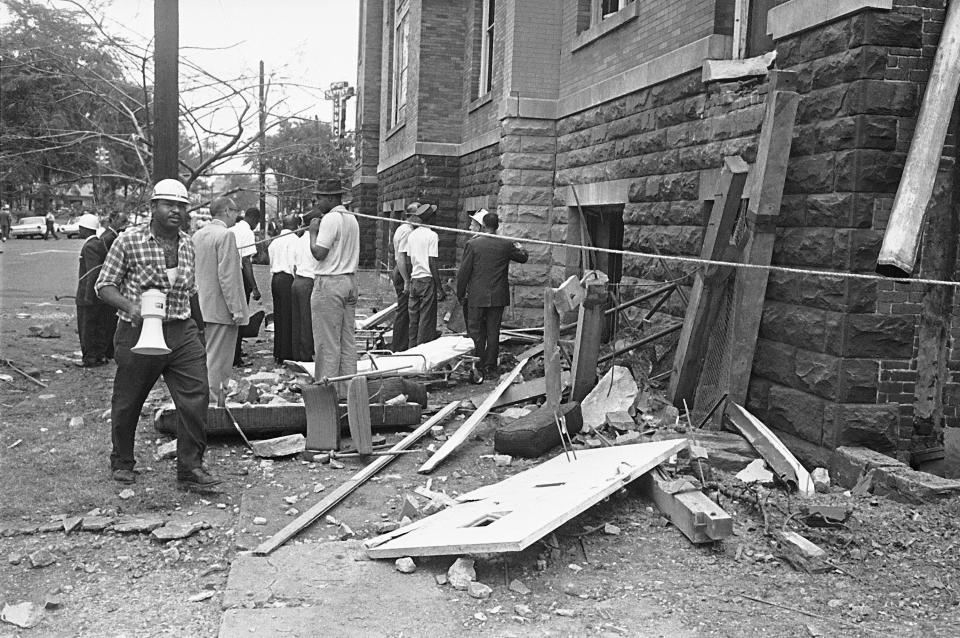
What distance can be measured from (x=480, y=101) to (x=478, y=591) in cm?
1440

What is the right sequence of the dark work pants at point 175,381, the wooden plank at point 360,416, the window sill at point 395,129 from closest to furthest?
1. the dark work pants at point 175,381
2. the wooden plank at point 360,416
3. the window sill at point 395,129

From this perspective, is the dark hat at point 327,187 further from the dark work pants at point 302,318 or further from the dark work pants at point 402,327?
the dark work pants at point 402,327

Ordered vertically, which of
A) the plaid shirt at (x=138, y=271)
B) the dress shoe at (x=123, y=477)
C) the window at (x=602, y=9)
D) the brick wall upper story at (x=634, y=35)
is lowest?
the dress shoe at (x=123, y=477)

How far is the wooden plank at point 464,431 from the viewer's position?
6.85 meters

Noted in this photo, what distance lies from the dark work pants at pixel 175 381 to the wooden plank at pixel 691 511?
3.02 m

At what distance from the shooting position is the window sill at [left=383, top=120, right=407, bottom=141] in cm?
2292

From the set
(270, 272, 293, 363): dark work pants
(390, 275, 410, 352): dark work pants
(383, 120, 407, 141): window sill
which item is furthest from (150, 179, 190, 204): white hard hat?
(383, 120, 407, 141): window sill

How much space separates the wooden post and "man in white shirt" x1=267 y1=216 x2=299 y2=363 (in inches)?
293

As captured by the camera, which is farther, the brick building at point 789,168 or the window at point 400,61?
the window at point 400,61

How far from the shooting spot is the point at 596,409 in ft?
25.7

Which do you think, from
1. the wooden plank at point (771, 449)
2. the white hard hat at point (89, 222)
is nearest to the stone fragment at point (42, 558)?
the wooden plank at point (771, 449)

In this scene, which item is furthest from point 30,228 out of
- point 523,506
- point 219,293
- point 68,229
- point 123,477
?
point 523,506

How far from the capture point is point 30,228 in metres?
50.9

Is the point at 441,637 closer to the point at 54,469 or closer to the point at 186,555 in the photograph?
the point at 186,555
